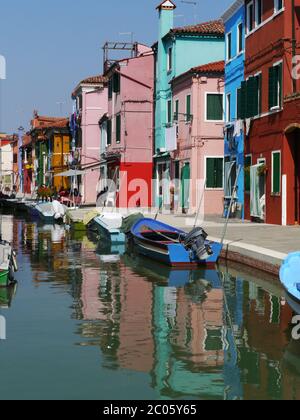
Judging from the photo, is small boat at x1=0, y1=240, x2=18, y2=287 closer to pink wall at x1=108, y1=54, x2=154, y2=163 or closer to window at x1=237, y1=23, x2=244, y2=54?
window at x1=237, y1=23, x2=244, y2=54

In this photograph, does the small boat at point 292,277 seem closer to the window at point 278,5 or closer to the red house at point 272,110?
the red house at point 272,110

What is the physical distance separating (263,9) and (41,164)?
56805 millimetres

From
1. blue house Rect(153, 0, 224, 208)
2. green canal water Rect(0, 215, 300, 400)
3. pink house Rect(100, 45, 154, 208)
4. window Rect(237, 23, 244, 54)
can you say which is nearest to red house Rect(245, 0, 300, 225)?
window Rect(237, 23, 244, 54)

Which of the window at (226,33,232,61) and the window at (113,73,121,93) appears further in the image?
the window at (113,73,121,93)

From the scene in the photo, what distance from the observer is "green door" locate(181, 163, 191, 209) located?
37.2 meters

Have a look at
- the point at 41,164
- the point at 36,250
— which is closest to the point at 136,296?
the point at 36,250

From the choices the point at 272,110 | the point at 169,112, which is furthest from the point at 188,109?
the point at 272,110

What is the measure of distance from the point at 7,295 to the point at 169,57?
29.2 m

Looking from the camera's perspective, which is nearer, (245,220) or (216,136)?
(245,220)

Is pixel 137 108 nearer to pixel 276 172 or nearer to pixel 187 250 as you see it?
pixel 276 172

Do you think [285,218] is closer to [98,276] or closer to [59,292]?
[98,276]

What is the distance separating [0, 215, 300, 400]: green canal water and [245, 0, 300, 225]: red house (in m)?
7.85

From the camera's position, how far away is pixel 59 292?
49.4 feet

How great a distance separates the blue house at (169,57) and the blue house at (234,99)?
199 inches
